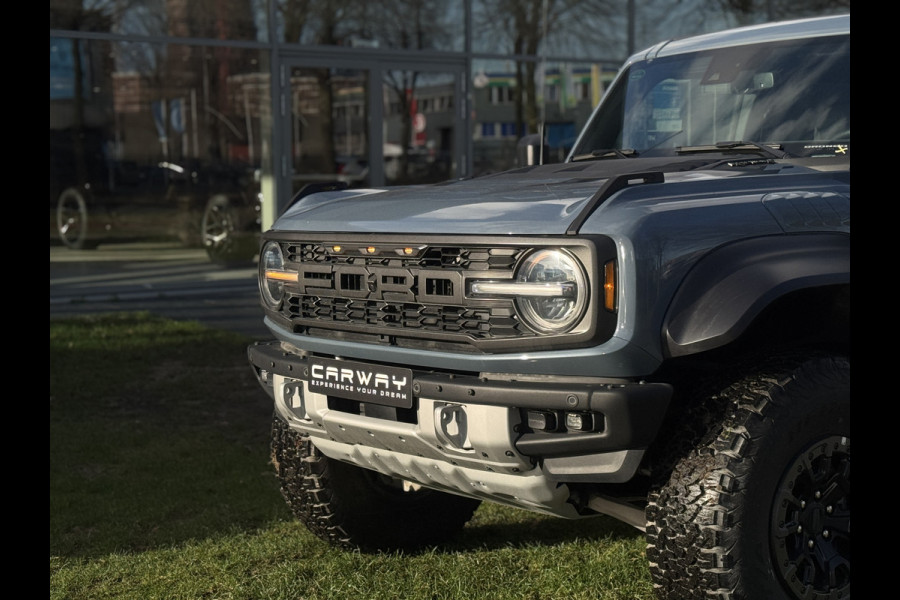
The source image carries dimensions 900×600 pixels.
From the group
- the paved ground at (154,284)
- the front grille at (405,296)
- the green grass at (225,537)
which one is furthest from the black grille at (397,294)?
the paved ground at (154,284)

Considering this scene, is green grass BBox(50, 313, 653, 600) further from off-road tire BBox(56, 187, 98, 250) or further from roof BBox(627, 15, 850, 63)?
off-road tire BBox(56, 187, 98, 250)

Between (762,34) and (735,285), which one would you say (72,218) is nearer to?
(762,34)

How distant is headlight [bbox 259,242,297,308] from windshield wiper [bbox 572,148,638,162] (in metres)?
1.42

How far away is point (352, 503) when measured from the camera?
439 centimetres

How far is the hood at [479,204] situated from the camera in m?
3.33

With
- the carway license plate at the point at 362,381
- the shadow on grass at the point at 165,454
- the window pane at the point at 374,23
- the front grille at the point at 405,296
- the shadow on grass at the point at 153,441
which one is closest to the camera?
the front grille at the point at 405,296

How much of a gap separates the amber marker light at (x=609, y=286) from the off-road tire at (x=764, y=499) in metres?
0.46

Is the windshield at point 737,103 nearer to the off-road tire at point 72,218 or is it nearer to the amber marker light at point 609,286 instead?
the amber marker light at point 609,286

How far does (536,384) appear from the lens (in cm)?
324

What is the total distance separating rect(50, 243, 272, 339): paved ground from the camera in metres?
11.5

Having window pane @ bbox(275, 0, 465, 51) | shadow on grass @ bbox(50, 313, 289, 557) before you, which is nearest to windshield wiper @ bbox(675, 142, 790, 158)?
shadow on grass @ bbox(50, 313, 289, 557)
